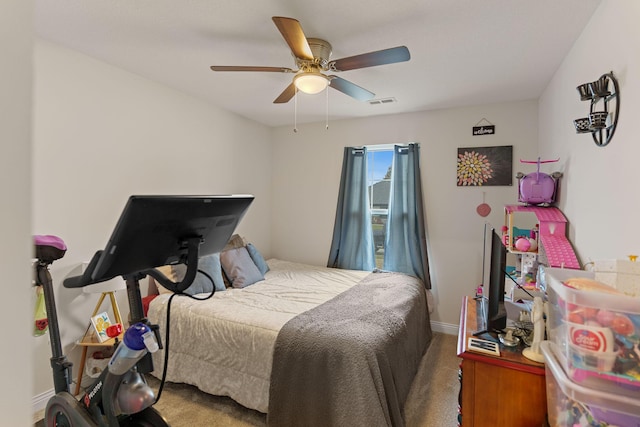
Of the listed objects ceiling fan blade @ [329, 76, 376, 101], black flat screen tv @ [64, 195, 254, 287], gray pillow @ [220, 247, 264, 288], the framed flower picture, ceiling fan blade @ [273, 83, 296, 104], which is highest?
ceiling fan blade @ [329, 76, 376, 101]

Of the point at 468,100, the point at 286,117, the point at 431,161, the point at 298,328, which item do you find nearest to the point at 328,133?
the point at 286,117

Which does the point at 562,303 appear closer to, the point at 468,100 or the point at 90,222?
the point at 468,100

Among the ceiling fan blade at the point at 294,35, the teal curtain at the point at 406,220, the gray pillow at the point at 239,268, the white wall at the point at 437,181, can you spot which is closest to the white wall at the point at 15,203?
the ceiling fan blade at the point at 294,35

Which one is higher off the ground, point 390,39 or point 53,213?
point 390,39

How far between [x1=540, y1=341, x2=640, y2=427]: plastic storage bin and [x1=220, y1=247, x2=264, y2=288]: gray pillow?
2.50m

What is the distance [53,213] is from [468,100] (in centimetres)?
362

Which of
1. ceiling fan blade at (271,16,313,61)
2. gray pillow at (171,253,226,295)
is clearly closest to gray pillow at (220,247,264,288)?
gray pillow at (171,253,226,295)

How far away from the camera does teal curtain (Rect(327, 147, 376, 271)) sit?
383cm

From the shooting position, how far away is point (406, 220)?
3588 millimetres

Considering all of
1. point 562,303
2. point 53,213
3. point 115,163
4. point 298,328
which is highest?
point 115,163

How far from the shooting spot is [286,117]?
12.8ft

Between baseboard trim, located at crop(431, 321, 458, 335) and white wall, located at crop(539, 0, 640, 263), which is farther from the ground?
white wall, located at crop(539, 0, 640, 263)

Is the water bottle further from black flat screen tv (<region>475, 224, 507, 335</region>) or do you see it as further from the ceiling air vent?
the ceiling air vent

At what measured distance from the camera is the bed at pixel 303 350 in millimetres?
1777
